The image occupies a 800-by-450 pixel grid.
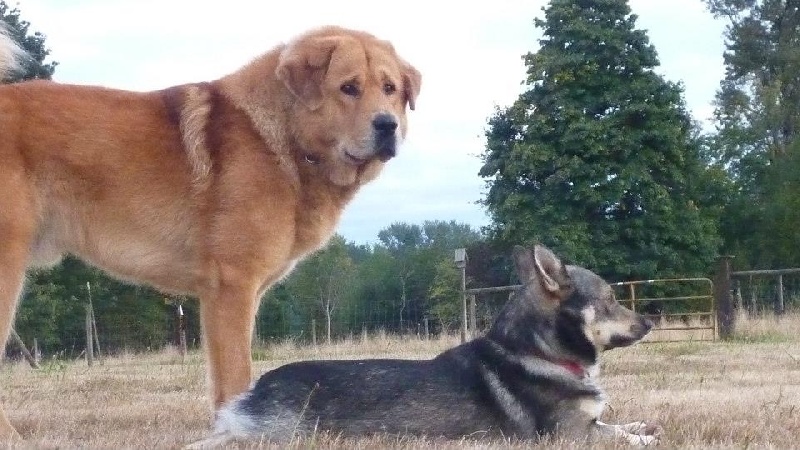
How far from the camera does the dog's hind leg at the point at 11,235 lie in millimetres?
5207

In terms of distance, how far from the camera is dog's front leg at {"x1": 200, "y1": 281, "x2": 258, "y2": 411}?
530 centimetres

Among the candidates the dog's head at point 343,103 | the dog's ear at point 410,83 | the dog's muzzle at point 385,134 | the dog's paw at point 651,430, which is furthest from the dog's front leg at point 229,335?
the dog's paw at point 651,430

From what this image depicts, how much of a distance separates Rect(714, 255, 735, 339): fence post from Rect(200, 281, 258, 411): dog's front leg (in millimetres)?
13564

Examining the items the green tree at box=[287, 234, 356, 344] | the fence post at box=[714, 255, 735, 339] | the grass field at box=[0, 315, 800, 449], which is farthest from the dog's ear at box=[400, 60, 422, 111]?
Result: the green tree at box=[287, 234, 356, 344]

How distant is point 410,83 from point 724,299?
1360 cm

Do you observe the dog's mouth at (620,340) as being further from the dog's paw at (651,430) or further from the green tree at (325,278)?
the green tree at (325,278)

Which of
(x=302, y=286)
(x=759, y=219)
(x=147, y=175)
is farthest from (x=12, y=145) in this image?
(x=302, y=286)

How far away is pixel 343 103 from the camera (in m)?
5.64

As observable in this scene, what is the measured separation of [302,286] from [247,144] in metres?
45.1

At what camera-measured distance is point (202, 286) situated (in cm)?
544

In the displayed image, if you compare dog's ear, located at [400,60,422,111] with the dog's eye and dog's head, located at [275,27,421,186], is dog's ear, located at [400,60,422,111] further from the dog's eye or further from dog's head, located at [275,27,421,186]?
the dog's eye

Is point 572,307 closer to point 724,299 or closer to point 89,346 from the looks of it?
point 724,299

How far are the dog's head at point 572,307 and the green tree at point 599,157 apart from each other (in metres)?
25.9

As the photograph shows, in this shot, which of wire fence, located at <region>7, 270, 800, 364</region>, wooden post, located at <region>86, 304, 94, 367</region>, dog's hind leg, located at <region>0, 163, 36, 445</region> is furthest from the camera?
wire fence, located at <region>7, 270, 800, 364</region>
